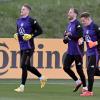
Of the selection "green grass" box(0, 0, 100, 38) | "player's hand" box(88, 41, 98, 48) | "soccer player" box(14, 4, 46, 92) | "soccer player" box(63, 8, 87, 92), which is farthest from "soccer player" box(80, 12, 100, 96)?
"green grass" box(0, 0, 100, 38)

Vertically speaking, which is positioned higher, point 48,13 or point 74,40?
point 48,13

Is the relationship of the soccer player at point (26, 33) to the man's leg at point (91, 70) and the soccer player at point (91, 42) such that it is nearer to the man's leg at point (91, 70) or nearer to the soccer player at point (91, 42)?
the soccer player at point (91, 42)

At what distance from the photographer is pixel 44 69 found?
1867 cm

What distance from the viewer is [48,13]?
88.2 feet

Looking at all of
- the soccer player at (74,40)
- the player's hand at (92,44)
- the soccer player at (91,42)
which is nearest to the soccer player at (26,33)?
the soccer player at (74,40)

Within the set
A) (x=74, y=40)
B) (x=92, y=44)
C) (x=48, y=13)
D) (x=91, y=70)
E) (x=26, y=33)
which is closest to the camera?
(x=92, y=44)

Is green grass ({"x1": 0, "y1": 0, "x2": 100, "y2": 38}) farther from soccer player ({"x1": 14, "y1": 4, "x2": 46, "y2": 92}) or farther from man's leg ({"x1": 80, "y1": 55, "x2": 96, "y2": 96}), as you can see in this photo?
man's leg ({"x1": 80, "y1": 55, "x2": 96, "y2": 96})

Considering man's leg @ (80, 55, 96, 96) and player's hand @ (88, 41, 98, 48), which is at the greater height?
player's hand @ (88, 41, 98, 48)

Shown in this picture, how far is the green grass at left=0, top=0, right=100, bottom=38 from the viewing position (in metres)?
24.9

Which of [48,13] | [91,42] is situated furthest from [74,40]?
[48,13]

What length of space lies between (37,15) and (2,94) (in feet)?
45.6

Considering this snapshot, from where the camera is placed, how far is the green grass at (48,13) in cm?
2491

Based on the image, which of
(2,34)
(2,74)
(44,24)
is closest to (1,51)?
(2,74)

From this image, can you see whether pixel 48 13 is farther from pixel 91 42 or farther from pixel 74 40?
pixel 91 42
